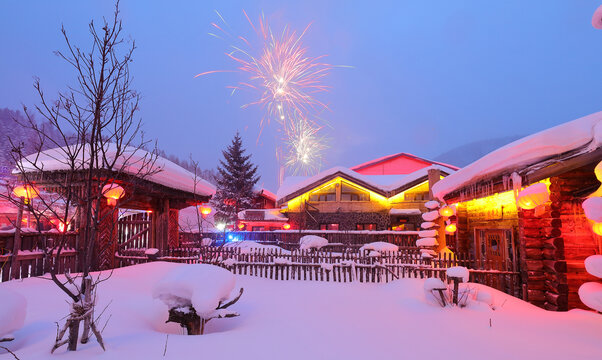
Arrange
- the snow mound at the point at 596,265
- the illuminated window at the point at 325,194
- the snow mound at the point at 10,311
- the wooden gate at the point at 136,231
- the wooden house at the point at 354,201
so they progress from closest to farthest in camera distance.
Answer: the snow mound at the point at 10,311 < the snow mound at the point at 596,265 < the wooden gate at the point at 136,231 < the wooden house at the point at 354,201 < the illuminated window at the point at 325,194

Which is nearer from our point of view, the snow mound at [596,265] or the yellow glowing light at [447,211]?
the snow mound at [596,265]

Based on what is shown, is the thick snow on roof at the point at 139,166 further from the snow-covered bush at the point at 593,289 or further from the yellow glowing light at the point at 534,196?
the snow-covered bush at the point at 593,289

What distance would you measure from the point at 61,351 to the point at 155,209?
9.35 meters

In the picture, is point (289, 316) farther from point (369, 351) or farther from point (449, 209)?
point (449, 209)

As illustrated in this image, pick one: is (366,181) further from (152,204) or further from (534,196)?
(534,196)

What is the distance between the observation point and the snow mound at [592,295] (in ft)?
15.3

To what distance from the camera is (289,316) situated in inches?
235

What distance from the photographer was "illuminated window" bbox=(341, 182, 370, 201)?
25359mm

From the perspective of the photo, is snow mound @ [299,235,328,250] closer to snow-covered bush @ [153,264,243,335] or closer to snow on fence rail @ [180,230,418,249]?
snow on fence rail @ [180,230,418,249]

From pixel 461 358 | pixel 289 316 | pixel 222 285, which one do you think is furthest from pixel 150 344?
pixel 461 358

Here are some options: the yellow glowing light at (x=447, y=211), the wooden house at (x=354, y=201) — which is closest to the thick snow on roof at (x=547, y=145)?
the yellow glowing light at (x=447, y=211)

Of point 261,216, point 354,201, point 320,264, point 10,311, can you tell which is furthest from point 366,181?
point 10,311

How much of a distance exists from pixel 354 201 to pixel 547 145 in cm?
1910

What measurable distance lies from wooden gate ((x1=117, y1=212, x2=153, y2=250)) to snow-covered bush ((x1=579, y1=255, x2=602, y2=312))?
12957 mm
